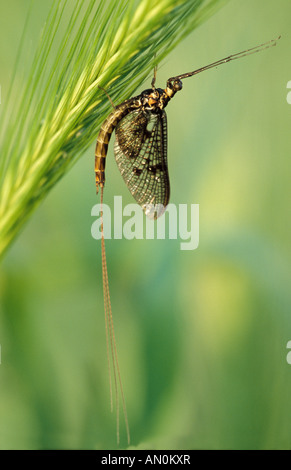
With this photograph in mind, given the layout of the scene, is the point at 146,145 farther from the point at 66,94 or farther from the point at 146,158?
the point at 66,94

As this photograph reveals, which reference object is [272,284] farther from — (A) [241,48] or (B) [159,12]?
(B) [159,12]

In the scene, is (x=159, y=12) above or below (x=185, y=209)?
above

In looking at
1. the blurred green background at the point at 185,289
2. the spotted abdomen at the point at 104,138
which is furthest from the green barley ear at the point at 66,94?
the blurred green background at the point at 185,289

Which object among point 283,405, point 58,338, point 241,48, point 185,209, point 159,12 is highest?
point 241,48

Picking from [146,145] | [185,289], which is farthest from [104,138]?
[185,289]

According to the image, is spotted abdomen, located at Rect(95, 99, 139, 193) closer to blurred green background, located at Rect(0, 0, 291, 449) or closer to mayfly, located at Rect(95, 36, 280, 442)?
mayfly, located at Rect(95, 36, 280, 442)

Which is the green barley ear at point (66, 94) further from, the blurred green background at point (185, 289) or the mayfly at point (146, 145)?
the blurred green background at point (185, 289)

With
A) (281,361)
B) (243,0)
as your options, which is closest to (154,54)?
(243,0)
